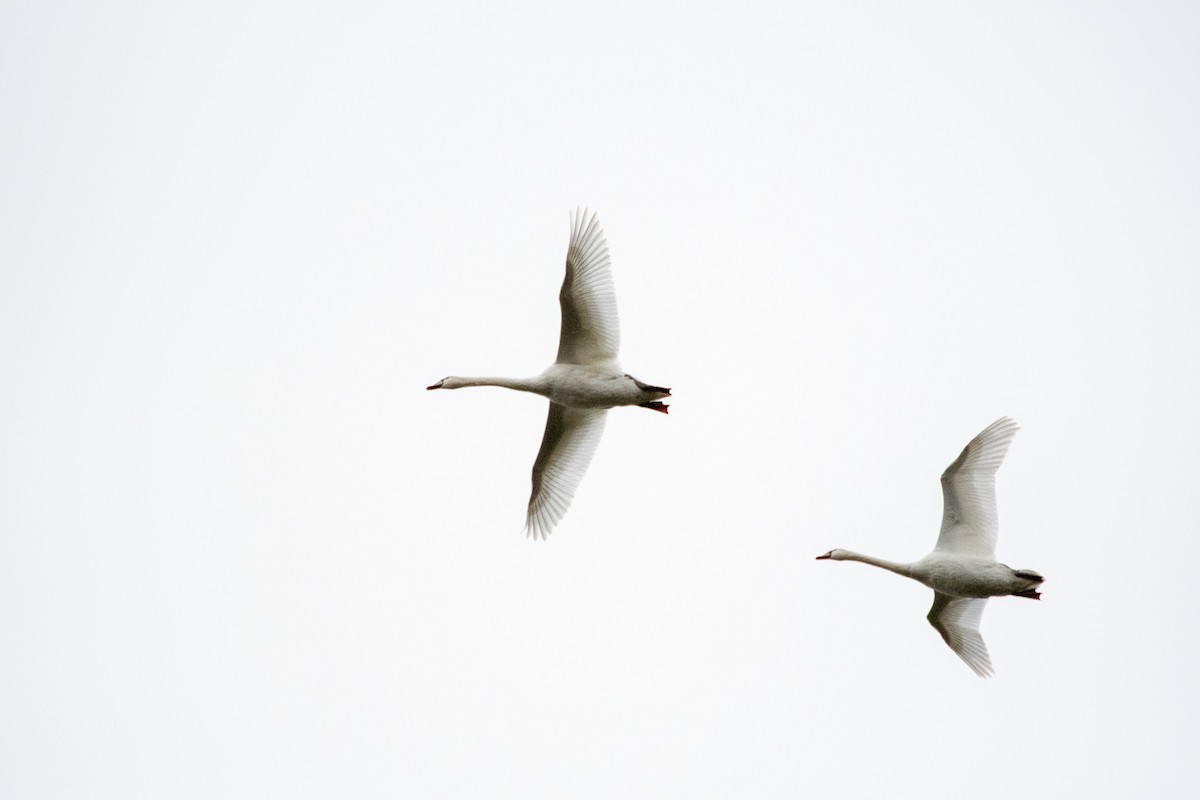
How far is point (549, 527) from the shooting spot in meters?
20.2

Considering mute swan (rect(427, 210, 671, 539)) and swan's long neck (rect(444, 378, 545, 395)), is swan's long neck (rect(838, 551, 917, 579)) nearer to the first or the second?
mute swan (rect(427, 210, 671, 539))

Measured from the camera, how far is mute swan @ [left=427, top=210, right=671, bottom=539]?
1864cm

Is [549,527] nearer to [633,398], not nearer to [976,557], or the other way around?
[633,398]

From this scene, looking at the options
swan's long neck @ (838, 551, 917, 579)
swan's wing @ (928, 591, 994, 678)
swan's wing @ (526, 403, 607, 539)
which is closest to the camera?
swan's long neck @ (838, 551, 917, 579)

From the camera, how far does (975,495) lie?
19422 mm

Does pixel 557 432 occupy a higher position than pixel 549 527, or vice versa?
pixel 557 432

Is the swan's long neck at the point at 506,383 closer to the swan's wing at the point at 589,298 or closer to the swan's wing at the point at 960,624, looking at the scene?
the swan's wing at the point at 589,298

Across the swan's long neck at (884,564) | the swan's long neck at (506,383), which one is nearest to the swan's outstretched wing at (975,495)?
the swan's long neck at (884,564)

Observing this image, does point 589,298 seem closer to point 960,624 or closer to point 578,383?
point 578,383

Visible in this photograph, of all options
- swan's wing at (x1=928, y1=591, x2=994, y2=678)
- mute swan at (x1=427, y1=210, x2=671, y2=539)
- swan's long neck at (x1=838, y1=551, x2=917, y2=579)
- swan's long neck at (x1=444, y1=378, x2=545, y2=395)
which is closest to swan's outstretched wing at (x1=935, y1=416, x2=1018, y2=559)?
swan's long neck at (x1=838, y1=551, x2=917, y2=579)

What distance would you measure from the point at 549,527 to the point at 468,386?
268 cm

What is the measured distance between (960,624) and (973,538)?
1732 mm

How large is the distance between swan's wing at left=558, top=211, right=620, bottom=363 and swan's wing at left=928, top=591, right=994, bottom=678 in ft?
23.0

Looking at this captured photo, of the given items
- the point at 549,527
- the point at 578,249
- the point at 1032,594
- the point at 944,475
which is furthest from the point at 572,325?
the point at 1032,594
